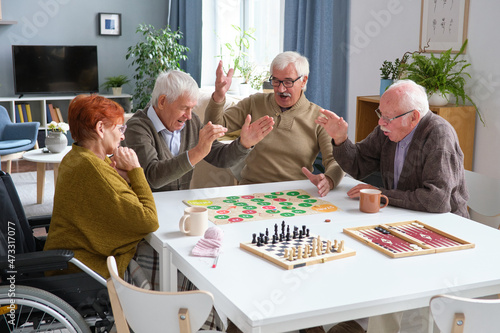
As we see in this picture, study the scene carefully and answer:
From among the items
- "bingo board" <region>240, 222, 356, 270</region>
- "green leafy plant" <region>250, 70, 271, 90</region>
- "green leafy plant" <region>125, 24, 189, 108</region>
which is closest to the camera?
"bingo board" <region>240, 222, 356, 270</region>

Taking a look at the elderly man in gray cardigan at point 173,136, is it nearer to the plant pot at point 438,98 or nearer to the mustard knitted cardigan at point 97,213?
the mustard knitted cardigan at point 97,213

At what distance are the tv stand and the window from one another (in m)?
1.14

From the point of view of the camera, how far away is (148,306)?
1298 mm

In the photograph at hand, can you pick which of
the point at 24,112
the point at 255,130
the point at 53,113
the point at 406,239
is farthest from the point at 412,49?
the point at 24,112

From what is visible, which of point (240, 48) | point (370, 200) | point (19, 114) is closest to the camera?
point (370, 200)

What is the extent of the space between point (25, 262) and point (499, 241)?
1.54 metres

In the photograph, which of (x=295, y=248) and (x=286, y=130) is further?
(x=286, y=130)

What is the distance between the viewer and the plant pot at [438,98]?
10.9 ft

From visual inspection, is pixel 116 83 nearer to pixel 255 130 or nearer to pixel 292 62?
pixel 292 62

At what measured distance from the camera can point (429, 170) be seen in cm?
215

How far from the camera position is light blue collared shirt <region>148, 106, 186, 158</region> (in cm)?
251

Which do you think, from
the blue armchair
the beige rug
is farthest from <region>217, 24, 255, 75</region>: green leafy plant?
A: the beige rug

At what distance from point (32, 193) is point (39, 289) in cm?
388

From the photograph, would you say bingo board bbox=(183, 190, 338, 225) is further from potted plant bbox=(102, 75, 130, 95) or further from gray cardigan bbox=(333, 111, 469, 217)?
potted plant bbox=(102, 75, 130, 95)
